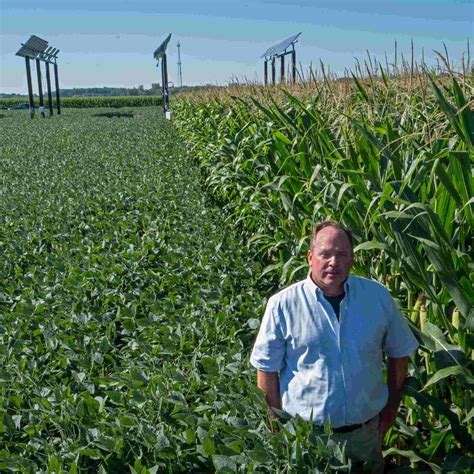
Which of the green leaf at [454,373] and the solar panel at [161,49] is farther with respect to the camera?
the solar panel at [161,49]

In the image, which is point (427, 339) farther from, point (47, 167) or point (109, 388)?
point (47, 167)

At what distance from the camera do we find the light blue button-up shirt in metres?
2.57

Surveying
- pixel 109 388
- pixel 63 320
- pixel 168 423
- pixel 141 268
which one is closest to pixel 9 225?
pixel 141 268

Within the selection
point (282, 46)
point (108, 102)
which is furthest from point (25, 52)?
point (108, 102)

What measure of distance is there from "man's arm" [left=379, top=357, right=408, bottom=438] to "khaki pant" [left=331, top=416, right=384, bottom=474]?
0.21 ft

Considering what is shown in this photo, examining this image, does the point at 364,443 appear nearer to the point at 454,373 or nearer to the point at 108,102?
the point at 454,373

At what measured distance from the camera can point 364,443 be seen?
8.77ft

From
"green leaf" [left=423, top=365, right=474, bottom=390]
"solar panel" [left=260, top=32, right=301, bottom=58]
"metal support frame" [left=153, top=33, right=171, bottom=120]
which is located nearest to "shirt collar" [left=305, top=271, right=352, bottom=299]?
"green leaf" [left=423, top=365, right=474, bottom=390]

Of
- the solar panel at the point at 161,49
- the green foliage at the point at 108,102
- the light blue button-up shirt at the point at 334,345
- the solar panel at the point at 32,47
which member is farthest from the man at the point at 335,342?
the green foliage at the point at 108,102

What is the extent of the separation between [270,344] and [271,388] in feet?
0.69

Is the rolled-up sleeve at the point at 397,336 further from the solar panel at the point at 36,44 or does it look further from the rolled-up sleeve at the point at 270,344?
the solar panel at the point at 36,44

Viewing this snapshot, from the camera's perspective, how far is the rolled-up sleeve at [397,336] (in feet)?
8.65

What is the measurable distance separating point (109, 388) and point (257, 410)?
102 centimetres

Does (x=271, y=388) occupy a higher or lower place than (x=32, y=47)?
lower
